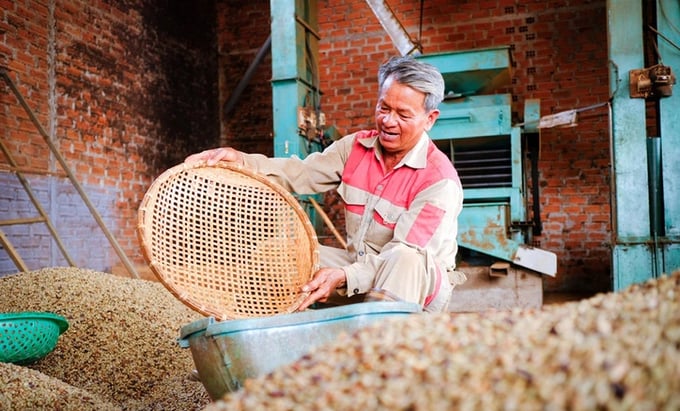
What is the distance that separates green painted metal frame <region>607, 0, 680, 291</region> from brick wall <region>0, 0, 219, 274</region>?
11.0 feet

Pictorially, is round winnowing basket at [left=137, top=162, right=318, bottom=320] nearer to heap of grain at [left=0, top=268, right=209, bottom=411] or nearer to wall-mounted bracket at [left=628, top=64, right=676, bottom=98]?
heap of grain at [left=0, top=268, right=209, bottom=411]

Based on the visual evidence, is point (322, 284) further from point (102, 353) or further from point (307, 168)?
point (102, 353)

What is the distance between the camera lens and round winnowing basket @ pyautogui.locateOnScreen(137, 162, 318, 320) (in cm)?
170

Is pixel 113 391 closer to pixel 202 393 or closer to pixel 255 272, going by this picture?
pixel 202 393

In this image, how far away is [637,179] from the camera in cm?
273

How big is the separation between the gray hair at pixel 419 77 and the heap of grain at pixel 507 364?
1.14m

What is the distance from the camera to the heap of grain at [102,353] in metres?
1.77

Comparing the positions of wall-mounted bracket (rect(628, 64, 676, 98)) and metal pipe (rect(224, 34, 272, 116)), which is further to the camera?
metal pipe (rect(224, 34, 272, 116))

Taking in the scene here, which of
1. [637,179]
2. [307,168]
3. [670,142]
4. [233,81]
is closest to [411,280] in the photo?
[307,168]

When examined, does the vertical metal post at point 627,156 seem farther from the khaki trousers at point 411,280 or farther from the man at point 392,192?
the khaki trousers at point 411,280

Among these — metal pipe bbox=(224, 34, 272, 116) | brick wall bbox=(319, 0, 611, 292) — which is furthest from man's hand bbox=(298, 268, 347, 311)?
metal pipe bbox=(224, 34, 272, 116)

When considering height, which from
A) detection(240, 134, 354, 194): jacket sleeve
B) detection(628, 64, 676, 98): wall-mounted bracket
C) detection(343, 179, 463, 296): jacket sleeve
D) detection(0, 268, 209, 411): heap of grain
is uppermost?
detection(628, 64, 676, 98): wall-mounted bracket

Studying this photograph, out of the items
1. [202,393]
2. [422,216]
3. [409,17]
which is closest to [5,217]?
[202,393]

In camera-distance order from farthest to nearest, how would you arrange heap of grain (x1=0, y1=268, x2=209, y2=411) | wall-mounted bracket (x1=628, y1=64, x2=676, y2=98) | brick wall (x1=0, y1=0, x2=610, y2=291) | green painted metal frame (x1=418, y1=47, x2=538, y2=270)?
1. brick wall (x1=0, y1=0, x2=610, y2=291)
2. green painted metal frame (x1=418, y1=47, x2=538, y2=270)
3. wall-mounted bracket (x1=628, y1=64, x2=676, y2=98)
4. heap of grain (x1=0, y1=268, x2=209, y2=411)
